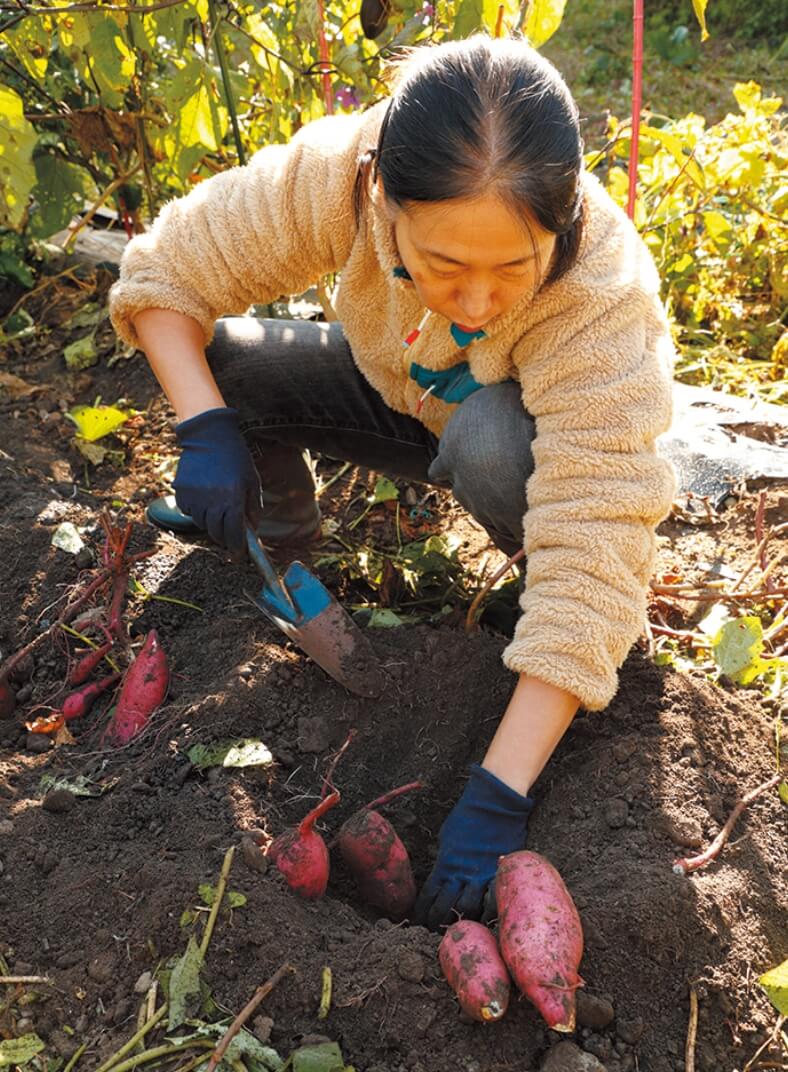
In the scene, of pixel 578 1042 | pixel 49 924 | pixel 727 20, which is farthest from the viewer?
pixel 727 20

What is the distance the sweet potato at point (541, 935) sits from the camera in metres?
1.24

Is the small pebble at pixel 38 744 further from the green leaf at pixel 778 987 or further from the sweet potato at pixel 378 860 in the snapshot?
the green leaf at pixel 778 987

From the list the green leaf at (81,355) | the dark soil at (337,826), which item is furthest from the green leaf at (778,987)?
the green leaf at (81,355)

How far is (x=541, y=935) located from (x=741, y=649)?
0.71m

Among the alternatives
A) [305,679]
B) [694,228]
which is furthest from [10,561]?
[694,228]

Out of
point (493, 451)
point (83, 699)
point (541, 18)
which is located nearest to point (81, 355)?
point (83, 699)

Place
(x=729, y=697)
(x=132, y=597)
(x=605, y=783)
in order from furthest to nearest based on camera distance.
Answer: (x=132, y=597), (x=729, y=697), (x=605, y=783)

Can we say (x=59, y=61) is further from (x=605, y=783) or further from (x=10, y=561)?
(x=605, y=783)

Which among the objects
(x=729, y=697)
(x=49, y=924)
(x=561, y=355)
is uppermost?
(x=561, y=355)

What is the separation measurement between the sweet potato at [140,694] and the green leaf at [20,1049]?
513 millimetres

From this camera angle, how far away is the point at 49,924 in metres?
1.41

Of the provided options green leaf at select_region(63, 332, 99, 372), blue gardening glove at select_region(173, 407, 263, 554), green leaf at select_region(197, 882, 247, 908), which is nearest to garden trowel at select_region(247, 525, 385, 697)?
blue gardening glove at select_region(173, 407, 263, 554)

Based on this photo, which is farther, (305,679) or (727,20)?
(727,20)

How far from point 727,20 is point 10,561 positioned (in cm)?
496
